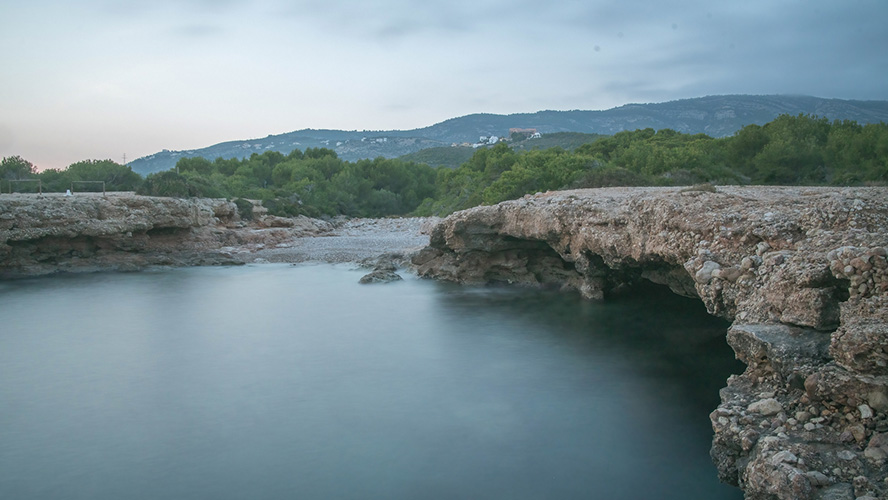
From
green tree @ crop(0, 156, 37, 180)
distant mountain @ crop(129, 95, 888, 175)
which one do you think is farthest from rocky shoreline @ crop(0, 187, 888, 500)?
distant mountain @ crop(129, 95, 888, 175)

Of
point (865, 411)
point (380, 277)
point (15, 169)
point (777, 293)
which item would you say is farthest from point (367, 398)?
point (15, 169)

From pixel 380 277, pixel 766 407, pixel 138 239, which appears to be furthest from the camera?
pixel 138 239

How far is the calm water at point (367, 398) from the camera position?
645cm

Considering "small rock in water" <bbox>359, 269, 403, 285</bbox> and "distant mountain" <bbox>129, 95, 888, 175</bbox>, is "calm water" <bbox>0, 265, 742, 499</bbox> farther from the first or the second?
"distant mountain" <bbox>129, 95, 888, 175</bbox>

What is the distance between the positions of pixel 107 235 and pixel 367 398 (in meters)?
17.0

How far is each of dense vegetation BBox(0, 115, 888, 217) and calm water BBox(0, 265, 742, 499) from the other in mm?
9633

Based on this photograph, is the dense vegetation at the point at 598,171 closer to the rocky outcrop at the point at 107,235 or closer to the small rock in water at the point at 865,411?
the rocky outcrop at the point at 107,235

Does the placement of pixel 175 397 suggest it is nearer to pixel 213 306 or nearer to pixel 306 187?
pixel 213 306

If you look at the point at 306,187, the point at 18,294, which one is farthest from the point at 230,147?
the point at 18,294

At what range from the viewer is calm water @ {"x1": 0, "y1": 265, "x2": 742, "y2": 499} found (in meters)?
6.45

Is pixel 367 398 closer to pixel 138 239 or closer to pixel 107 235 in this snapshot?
pixel 107 235

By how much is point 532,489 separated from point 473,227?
10869mm

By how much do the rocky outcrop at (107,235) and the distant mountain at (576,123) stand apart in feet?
147

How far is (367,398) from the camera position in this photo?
353 inches
